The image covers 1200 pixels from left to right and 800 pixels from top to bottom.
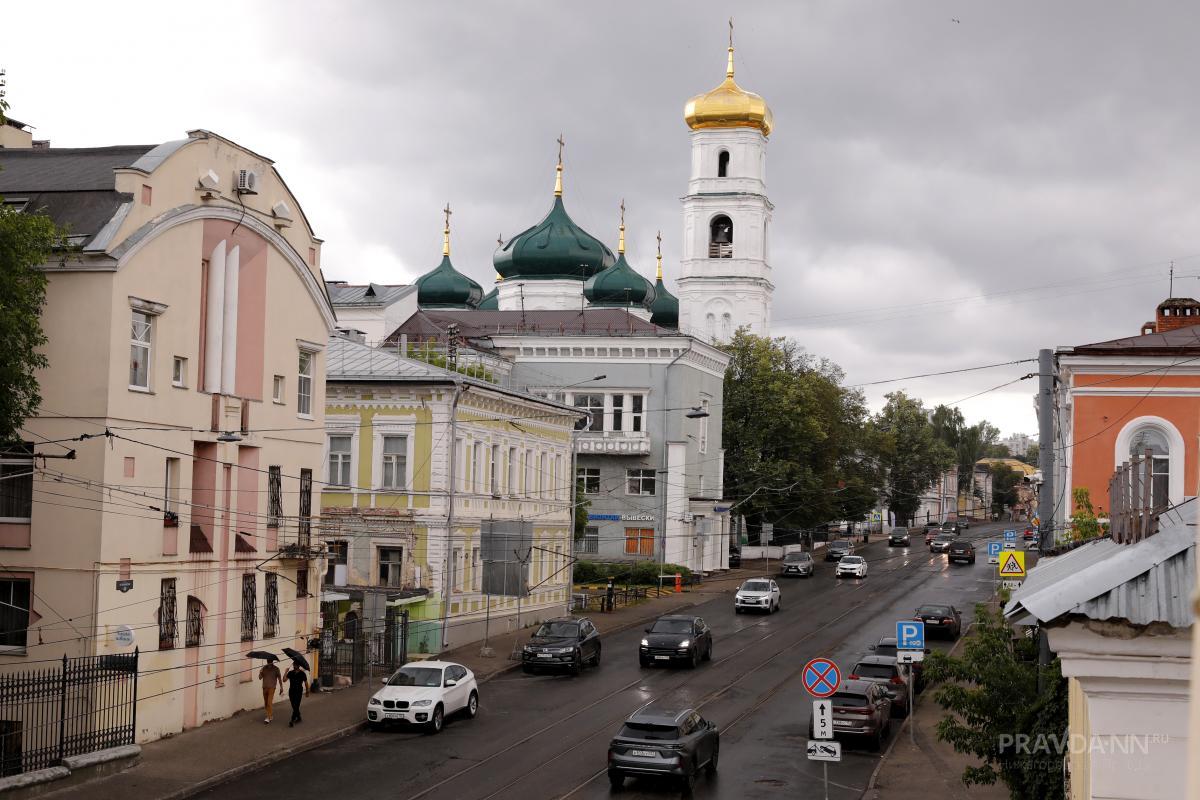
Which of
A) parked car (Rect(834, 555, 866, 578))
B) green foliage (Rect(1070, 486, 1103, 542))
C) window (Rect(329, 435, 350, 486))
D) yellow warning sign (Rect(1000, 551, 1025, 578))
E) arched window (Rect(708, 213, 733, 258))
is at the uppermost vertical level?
arched window (Rect(708, 213, 733, 258))

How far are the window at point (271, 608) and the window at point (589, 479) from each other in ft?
121

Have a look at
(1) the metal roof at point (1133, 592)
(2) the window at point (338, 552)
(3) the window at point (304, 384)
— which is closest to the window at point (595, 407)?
(2) the window at point (338, 552)

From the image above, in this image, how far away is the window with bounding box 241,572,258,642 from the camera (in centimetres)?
3058

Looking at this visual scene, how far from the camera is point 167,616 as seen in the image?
1087 inches

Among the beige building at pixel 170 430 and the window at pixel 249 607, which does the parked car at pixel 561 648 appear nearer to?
the beige building at pixel 170 430

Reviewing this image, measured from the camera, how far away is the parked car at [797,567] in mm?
71062

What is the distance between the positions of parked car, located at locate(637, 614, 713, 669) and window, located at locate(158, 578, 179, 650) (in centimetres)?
1533

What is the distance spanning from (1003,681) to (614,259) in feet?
237

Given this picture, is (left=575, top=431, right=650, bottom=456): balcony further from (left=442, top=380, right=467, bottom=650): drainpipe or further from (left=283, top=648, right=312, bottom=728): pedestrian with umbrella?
(left=283, top=648, right=312, bottom=728): pedestrian with umbrella

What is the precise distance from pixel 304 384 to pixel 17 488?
29.6ft

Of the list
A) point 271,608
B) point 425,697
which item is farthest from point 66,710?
point 271,608

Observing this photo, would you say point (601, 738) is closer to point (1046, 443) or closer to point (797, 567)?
point (1046, 443)

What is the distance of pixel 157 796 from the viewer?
22203mm

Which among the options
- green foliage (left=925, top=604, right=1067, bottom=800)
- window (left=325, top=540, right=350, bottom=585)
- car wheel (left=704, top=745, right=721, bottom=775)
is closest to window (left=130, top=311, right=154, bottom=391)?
car wheel (left=704, top=745, right=721, bottom=775)
